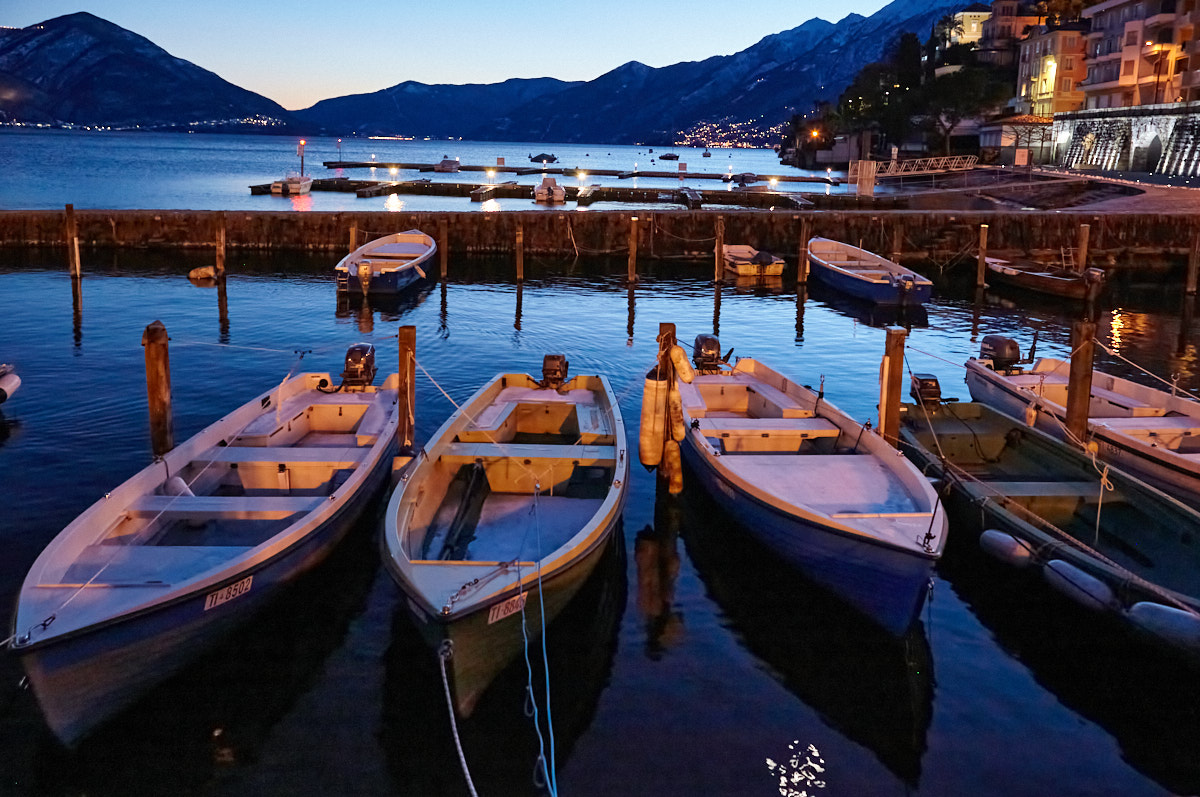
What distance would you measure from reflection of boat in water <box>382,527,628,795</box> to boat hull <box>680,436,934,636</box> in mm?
2139

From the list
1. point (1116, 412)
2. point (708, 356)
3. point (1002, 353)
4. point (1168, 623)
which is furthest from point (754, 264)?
point (1168, 623)

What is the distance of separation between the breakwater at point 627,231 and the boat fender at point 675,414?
2655cm

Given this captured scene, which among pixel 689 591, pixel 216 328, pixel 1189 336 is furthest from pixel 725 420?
pixel 1189 336

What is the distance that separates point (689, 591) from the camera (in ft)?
38.0

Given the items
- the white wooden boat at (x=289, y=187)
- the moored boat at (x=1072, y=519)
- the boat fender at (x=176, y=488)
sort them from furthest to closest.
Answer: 1. the white wooden boat at (x=289, y=187)
2. the boat fender at (x=176, y=488)
3. the moored boat at (x=1072, y=519)

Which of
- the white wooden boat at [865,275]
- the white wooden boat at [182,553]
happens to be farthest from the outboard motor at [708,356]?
the white wooden boat at [865,275]

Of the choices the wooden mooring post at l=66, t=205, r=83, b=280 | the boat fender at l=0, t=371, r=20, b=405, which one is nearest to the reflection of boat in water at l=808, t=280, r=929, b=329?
the boat fender at l=0, t=371, r=20, b=405

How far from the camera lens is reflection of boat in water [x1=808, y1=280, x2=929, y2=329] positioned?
3095 cm

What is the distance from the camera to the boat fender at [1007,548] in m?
11.0

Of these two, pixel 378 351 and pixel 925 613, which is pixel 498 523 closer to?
pixel 925 613

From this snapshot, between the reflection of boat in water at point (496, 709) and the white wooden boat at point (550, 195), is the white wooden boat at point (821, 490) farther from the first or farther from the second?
the white wooden boat at point (550, 195)

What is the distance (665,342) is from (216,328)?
1889cm

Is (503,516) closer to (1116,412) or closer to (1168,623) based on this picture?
(1168,623)

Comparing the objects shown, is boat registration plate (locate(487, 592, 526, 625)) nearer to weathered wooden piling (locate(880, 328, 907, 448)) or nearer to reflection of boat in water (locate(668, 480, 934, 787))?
reflection of boat in water (locate(668, 480, 934, 787))
